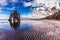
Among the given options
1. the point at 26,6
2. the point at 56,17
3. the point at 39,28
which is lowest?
the point at 39,28

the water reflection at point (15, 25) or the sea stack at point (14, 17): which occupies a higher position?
the sea stack at point (14, 17)

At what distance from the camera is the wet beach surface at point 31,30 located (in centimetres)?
136

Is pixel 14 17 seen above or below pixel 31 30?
above

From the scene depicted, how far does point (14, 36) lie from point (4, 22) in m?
0.21

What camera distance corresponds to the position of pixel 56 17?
139 centimetres

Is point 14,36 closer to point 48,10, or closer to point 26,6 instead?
point 26,6

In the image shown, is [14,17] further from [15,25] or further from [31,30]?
[31,30]

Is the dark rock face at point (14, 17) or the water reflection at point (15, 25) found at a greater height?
the dark rock face at point (14, 17)

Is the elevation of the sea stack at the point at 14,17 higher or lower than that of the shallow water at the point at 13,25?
higher

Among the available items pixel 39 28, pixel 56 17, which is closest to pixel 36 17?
pixel 39 28

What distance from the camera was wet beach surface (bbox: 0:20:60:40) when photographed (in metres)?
1.36

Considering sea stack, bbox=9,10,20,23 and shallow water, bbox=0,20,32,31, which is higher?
sea stack, bbox=9,10,20,23

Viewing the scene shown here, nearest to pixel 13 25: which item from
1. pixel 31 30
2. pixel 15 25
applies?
pixel 15 25

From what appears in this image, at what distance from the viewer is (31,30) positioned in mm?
1391
